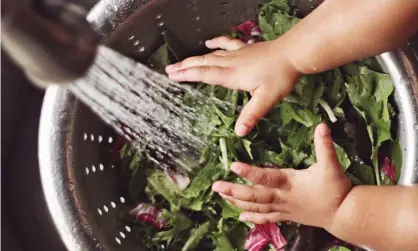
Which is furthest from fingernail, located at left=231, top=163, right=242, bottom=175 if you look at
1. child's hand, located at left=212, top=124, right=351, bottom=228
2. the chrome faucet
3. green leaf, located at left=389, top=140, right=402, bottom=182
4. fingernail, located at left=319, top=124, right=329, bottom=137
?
the chrome faucet

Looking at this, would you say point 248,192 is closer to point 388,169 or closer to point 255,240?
point 255,240

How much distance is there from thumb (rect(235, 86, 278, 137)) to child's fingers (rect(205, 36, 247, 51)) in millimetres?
84

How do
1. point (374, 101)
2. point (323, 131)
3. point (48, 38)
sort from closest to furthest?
point (48, 38)
point (323, 131)
point (374, 101)

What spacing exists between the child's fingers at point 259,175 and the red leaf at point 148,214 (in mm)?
143

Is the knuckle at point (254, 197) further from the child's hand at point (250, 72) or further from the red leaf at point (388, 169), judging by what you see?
the red leaf at point (388, 169)

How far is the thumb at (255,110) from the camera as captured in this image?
719 mm

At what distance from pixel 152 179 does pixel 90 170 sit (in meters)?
0.09

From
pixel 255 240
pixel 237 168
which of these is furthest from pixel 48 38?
pixel 255 240

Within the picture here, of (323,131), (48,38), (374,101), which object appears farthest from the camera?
(374,101)

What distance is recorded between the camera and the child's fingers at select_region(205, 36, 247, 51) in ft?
2.56

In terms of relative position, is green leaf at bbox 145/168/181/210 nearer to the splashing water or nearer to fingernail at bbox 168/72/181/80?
the splashing water

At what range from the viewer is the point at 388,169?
76cm

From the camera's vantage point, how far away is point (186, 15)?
2.50ft

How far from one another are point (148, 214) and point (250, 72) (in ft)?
0.77
